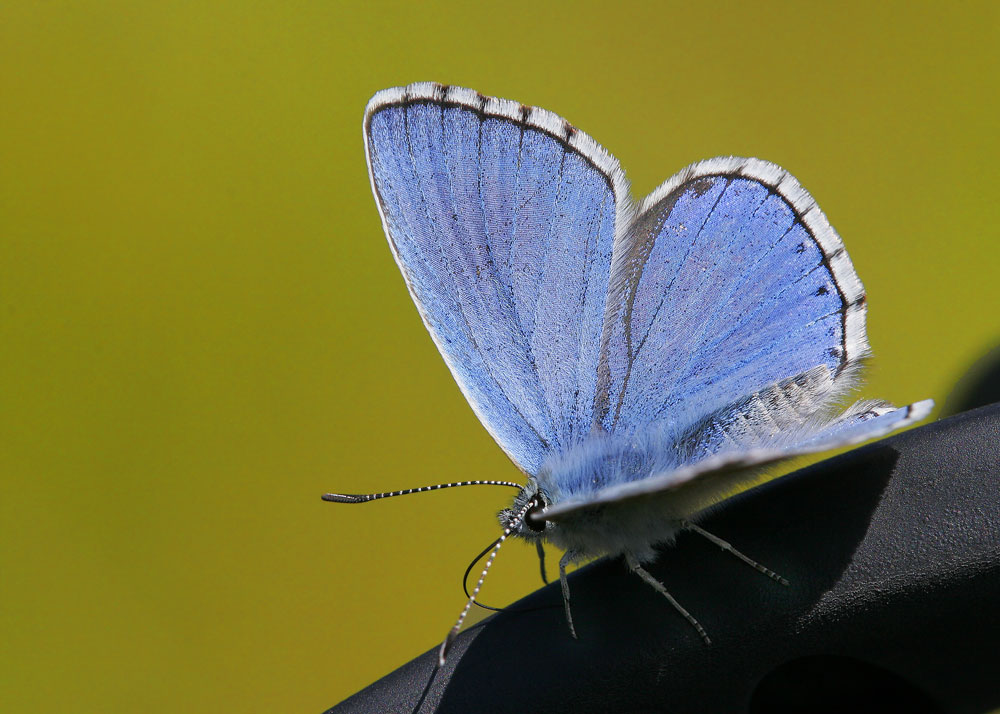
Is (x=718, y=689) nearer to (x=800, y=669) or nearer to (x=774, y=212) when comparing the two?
(x=800, y=669)

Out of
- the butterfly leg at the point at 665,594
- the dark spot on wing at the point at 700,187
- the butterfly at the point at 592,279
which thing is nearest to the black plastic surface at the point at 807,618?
the butterfly leg at the point at 665,594

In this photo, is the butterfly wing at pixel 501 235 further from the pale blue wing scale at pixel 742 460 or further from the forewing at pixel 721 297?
the pale blue wing scale at pixel 742 460

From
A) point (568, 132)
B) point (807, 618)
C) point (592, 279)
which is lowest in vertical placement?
point (807, 618)

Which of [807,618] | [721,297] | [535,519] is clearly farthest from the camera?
[721,297]

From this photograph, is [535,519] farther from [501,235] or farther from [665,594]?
[501,235]

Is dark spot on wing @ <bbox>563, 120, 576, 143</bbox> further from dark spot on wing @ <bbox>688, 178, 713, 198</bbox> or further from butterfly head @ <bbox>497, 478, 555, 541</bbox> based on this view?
butterfly head @ <bbox>497, 478, 555, 541</bbox>

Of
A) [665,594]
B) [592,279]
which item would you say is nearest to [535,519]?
[665,594]
